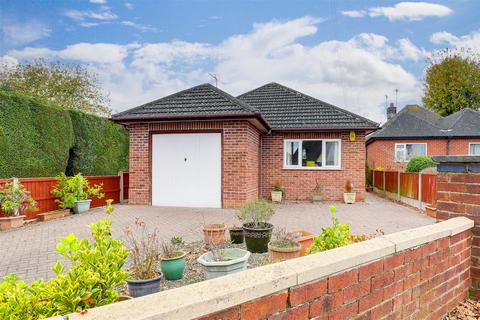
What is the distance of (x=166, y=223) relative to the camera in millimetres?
8117

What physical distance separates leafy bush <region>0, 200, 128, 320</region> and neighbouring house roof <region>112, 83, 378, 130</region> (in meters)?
8.54

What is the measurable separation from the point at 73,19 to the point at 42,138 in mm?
7988

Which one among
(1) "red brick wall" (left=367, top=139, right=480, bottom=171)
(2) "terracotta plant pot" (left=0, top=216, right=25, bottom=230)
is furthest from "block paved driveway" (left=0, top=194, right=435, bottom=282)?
(1) "red brick wall" (left=367, top=139, right=480, bottom=171)

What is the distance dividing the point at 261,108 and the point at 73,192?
904 centimetres

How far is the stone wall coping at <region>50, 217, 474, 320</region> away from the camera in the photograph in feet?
4.31

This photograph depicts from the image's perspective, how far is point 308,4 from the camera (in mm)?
12750

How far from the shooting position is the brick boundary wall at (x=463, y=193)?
3.23 meters

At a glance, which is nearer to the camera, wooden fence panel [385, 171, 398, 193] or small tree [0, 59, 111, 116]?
wooden fence panel [385, 171, 398, 193]

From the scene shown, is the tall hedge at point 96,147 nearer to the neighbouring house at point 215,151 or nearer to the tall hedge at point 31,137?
the tall hedge at point 31,137

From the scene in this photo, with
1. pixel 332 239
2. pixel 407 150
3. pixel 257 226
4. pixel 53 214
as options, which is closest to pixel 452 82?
pixel 407 150

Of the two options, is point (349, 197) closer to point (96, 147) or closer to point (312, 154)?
point (312, 154)

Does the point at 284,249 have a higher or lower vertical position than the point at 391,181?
lower

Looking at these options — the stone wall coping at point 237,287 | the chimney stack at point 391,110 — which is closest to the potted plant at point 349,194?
the stone wall coping at point 237,287

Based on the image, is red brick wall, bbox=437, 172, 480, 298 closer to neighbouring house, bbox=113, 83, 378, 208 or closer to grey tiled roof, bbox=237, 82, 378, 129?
neighbouring house, bbox=113, 83, 378, 208
